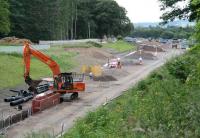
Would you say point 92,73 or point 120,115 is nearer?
point 120,115

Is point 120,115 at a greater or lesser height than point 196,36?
lesser

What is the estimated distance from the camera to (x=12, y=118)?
109 feet

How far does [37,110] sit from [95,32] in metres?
123

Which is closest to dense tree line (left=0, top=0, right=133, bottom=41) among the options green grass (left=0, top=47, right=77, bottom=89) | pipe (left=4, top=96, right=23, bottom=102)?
green grass (left=0, top=47, right=77, bottom=89)

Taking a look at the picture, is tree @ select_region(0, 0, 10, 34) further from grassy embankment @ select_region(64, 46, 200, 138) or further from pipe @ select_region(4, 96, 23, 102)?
grassy embankment @ select_region(64, 46, 200, 138)

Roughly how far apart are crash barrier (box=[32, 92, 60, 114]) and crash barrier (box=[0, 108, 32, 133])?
63 centimetres

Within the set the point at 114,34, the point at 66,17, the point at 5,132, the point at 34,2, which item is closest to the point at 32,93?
the point at 5,132

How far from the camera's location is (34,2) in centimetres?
10944

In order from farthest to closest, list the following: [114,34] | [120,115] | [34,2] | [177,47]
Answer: [114,34], [177,47], [34,2], [120,115]

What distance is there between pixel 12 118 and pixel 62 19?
282 feet

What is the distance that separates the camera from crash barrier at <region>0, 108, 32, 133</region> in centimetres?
3139

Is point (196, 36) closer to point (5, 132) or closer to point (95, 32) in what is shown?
point (5, 132)

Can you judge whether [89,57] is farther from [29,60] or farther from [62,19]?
[29,60]

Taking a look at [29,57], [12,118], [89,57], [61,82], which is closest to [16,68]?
[61,82]
